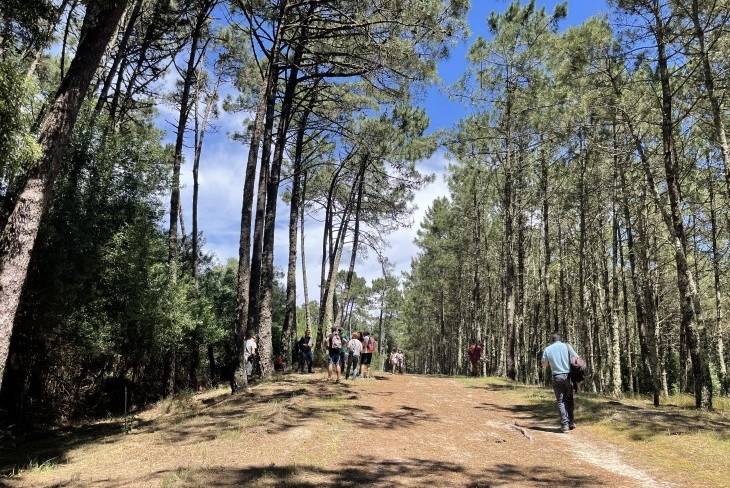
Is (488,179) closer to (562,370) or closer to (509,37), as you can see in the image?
(509,37)

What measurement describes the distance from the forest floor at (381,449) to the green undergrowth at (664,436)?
0.06 feet

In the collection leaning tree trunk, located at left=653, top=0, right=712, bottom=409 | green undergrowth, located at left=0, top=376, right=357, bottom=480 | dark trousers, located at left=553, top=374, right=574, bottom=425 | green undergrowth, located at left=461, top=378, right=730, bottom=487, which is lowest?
green undergrowth, located at left=0, top=376, right=357, bottom=480

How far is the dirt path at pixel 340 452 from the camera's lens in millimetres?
5602

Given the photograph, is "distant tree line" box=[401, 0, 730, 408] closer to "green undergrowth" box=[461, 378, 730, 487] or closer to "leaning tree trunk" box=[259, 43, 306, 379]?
"green undergrowth" box=[461, 378, 730, 487]

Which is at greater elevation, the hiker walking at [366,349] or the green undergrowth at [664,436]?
the hiker walking at [366,349]

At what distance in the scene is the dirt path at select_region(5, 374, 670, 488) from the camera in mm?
5602

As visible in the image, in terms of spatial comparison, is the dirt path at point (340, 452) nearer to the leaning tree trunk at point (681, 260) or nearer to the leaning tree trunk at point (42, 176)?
the leaning tree trunk at point (42, 176)

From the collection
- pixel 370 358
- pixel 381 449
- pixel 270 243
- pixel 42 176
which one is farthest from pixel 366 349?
pixel 42 176

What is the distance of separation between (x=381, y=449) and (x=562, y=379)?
146 inches

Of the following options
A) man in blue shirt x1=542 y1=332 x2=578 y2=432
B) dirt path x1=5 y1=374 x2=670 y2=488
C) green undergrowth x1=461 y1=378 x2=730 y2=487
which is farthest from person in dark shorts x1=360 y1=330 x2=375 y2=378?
man in blue shirt x1=542 y1=332 x2=578 y2=432

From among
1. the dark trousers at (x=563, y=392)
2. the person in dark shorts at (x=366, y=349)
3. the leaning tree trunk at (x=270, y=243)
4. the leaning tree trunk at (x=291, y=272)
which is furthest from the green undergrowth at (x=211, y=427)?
the leaning tree trunk at (x=291, y=272)

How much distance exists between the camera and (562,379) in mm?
8477

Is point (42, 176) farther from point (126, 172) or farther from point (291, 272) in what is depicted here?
point (291, 272)

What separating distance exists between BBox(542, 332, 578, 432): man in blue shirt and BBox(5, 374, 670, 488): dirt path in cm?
31
